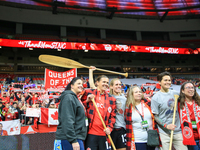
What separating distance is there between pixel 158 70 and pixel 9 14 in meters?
23.3

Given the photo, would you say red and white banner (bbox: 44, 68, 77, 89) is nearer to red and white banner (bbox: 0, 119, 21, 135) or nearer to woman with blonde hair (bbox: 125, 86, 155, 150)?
red and white banner (bbox: 0, 119, 21, 135)

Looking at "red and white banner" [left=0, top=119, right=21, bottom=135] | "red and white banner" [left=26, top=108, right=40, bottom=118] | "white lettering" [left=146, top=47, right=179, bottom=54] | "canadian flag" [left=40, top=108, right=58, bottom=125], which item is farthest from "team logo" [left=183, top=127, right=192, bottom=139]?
"white lettering" [left=146, top=47, right=179, bottom=54]

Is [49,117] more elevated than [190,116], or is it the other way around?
[190,116]

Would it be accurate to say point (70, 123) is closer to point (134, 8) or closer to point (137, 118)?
point (137, 118)

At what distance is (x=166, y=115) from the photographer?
273 cm

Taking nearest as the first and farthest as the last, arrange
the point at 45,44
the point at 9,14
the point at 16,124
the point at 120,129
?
1. the point at 120,129
2. the point at 16,124
3. the point at 45,44
4. the point at 9,14

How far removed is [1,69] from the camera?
20938mm

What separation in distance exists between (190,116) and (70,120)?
190 cm

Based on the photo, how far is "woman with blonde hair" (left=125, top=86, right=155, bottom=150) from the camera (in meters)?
2.66

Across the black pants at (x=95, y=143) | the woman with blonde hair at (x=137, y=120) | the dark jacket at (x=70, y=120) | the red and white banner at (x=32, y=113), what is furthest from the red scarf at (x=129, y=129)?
the red and white banner at (x=32, y=113)

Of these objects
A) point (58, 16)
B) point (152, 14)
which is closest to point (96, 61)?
point (58, 16)

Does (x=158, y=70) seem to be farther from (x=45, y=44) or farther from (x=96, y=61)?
(x=45, y=44)

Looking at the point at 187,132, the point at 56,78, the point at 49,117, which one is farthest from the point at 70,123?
the point at 56,78

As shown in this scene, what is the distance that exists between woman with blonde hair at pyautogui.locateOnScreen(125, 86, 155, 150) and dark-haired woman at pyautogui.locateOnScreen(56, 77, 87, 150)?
36.9 inches
